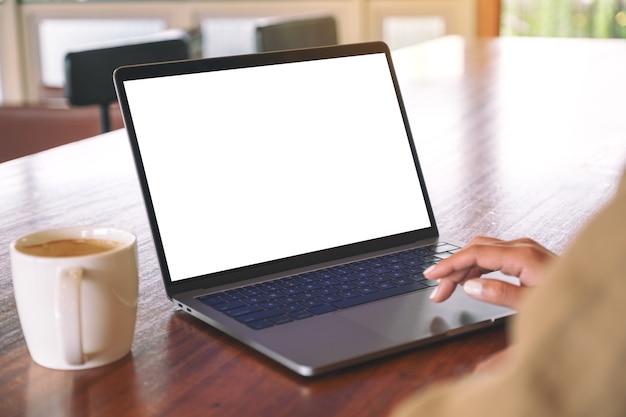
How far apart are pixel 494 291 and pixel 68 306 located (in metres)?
0.34

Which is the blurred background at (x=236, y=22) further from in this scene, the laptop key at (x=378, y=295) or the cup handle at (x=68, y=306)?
the cup handle at (x=68, y=306)

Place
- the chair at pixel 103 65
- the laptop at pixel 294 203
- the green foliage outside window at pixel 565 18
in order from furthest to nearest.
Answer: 1. the green foliage outside window at pixel 565 18
2. the chair at pixel 103 65
3. the laptop at pixel 294 203

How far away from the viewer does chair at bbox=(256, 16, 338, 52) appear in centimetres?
248

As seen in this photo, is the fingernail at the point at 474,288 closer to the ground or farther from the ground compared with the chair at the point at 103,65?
closer to the ground

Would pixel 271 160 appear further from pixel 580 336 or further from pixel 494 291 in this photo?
pixel 580 336

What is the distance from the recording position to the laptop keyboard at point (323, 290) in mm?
750

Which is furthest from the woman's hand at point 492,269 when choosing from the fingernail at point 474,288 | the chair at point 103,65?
the chair at point 103,65

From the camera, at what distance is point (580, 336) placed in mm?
329

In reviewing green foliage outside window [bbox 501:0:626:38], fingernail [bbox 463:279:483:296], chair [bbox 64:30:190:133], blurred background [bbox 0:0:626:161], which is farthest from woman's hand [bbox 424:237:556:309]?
green foliage outside window [bbox 501:0:626:38]

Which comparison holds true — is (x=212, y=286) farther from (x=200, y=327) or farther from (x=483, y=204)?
(x=483, y=204)

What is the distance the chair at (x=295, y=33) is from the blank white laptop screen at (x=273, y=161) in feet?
5.00

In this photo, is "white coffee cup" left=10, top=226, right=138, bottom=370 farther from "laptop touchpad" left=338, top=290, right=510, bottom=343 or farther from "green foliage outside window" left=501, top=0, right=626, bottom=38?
"green foliage outside window" left=501, top=0, right=626, bottom=38

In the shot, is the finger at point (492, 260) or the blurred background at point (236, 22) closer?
the finger at point (492, 260)

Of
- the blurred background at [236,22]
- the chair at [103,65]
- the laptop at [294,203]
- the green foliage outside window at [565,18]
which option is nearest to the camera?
the laptop at [294,203]
